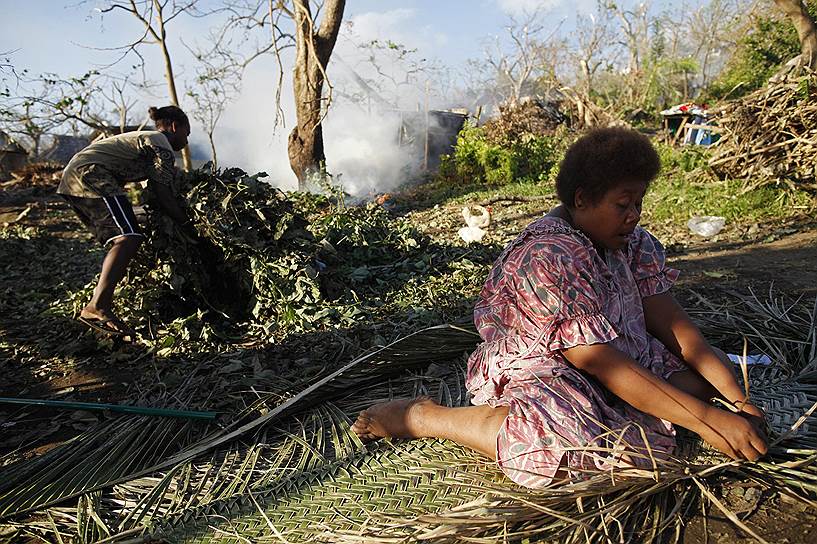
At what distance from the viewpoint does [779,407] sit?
185 cm

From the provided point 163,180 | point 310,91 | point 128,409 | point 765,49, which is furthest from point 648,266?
point 765,49

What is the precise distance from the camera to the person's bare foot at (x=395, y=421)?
193 cm

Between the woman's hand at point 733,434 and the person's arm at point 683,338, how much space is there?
303mm

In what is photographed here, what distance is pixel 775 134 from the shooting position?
21.0ft

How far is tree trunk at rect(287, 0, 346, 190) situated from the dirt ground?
338 cm

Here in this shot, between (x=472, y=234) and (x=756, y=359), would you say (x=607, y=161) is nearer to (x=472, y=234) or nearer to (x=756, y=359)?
(x=756, y=359)

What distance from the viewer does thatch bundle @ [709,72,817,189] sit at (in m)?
6.18

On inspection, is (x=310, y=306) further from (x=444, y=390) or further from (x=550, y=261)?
(x=550, y=261)

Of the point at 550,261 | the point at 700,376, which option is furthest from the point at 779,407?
the point at 550,261

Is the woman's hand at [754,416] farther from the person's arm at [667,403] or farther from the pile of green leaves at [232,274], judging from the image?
the pile of green leaves at [232,274]

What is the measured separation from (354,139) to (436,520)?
44.2 ft

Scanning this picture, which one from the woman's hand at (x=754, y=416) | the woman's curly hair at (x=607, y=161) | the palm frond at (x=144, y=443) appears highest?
the woman's curly hair at (x=607, y=161)

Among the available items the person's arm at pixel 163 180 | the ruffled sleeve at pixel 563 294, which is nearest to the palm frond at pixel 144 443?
the ruffled sleeve at pixel 563 294

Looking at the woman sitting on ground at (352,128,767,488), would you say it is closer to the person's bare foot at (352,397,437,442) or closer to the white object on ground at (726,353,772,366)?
the person's bare foot at (352,397,437,442)
